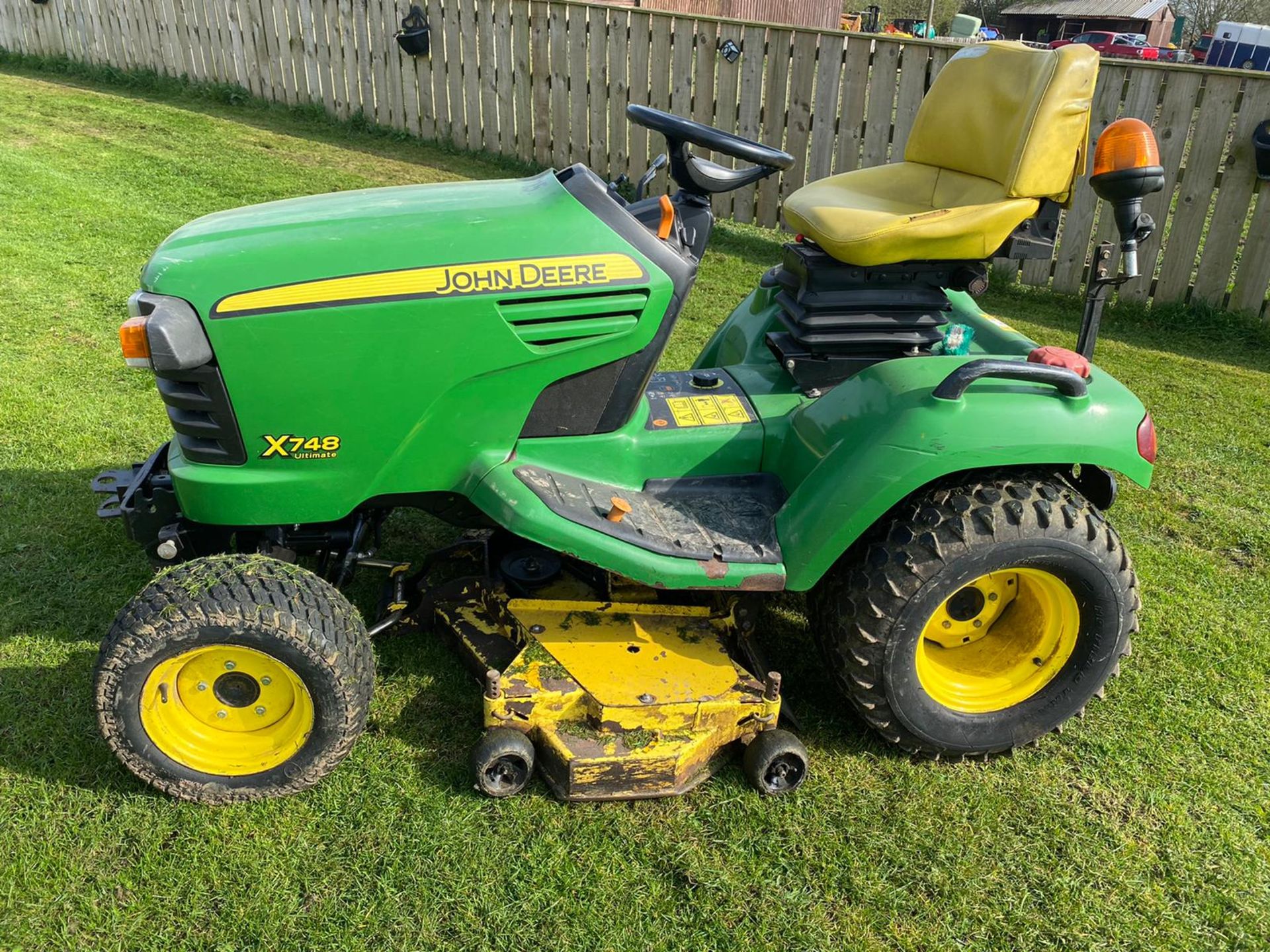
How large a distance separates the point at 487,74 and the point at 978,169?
6.81 meters

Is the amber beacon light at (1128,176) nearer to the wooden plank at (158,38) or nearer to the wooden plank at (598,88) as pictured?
the wooden plank at (598,88)

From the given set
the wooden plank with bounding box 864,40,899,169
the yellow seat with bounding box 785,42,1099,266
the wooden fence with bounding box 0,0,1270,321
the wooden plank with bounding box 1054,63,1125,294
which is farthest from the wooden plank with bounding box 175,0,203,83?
the yellow seat with bounding box 785,42,1099,266

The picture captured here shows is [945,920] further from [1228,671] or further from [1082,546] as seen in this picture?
[1228,671]

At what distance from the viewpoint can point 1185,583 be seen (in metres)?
3.77

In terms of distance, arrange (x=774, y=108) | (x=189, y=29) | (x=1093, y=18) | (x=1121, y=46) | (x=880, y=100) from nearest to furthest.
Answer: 1. (x=880, y=100)
2. (x=774, y=108)
3. (x=189, y=29)
4. (x=1121, y=46)
5. (x=1093, y=18)

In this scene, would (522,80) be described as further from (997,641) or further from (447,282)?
(997,641)

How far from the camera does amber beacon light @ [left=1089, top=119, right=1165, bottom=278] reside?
116 inches

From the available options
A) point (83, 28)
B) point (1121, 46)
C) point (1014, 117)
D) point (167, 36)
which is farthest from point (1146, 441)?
point (1121, 46)

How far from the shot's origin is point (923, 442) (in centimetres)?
259

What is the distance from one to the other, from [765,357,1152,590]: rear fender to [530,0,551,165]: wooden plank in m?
7.01

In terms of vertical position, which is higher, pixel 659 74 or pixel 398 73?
pixel 659 74

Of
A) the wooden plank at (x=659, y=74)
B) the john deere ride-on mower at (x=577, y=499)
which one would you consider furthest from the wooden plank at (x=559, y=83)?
the john deere ride-on mower at (x=577, y=499)

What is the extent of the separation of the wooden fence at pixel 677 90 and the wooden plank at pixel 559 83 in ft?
0.05

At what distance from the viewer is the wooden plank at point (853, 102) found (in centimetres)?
724
